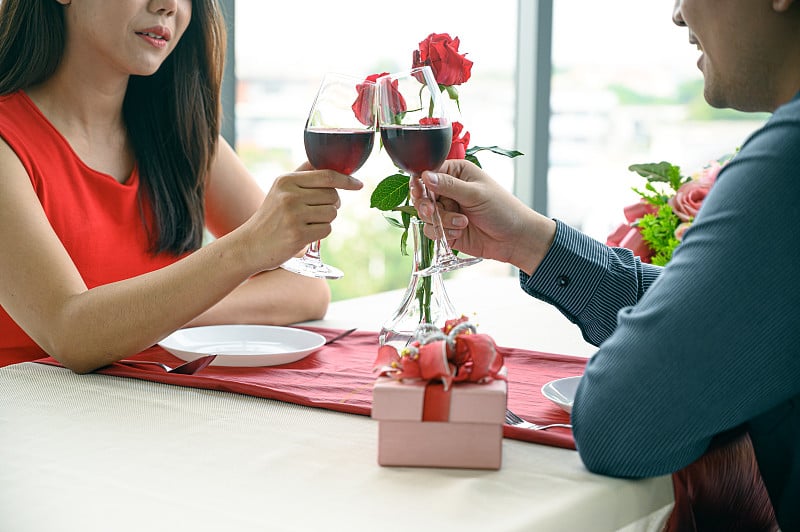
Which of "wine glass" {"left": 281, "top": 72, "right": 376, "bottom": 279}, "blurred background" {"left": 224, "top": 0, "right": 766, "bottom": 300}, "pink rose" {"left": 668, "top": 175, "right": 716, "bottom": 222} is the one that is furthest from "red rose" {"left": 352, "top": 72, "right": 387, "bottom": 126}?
"blurred background" {"left": 224, "top": 0, "right": 766, "bottom": 300}

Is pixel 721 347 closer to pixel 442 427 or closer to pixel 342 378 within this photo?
pixel 442 427

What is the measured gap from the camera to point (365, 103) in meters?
1.32

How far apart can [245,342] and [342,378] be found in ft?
0.95

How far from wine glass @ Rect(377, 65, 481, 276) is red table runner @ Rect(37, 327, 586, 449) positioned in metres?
→ 0.34

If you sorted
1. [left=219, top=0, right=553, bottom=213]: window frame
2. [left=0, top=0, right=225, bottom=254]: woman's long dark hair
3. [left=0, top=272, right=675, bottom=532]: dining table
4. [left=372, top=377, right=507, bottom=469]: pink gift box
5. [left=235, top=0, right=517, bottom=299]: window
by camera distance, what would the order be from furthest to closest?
[left=235, top=0, right=517, bottom=299]: window → [left=219, top=0, right=553, bottom=213]: window frame → [left=0, top=0, right=225, bottom=254]: woman's long dark hair → [left=372, top=377, right=507, bottom=469]: pink gift box → [left=0, top=272, right=675, bottom=532]: dining table

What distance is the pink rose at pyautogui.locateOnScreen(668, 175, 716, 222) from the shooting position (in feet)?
6.63

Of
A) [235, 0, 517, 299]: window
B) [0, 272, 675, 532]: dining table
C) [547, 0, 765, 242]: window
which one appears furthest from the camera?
[235, 0, 517, 299]: window

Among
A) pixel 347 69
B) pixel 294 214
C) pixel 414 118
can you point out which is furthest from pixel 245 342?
pixel 347 69

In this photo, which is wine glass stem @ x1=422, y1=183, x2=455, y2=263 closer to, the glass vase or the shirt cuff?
the glass vase

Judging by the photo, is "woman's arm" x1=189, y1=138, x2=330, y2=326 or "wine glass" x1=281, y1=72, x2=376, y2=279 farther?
"woman's arm" x1=189, y1=138, x2=330, y2=326

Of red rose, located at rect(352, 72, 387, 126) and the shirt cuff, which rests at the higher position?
red rose, located at rect(352, 72, 387, 126)

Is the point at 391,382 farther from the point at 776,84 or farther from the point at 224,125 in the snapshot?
the point at 224,125

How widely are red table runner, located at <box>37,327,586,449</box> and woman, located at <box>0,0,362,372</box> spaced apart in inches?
4.3

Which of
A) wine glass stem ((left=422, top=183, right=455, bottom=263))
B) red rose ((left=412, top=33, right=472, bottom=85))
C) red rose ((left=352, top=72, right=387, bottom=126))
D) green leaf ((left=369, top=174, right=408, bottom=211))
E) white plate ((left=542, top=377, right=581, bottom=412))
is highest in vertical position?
red rose ((left=412, top=33, right=472, bottom=85))
